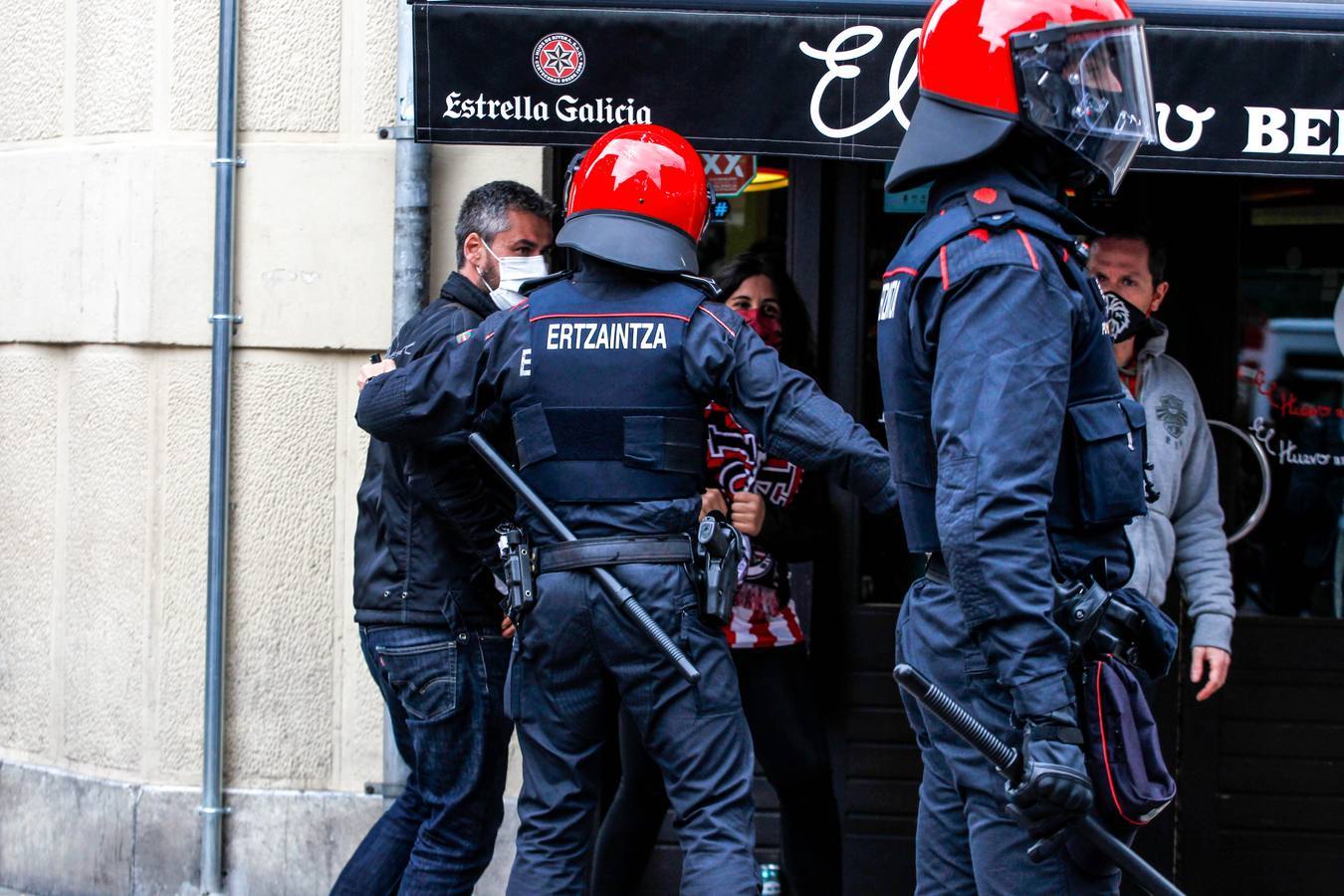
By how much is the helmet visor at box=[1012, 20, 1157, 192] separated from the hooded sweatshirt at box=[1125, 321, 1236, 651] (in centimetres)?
125

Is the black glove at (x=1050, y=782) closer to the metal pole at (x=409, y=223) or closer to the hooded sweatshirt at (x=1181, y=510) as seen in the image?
the hooded sweatshirt at (x=1181, y=510)

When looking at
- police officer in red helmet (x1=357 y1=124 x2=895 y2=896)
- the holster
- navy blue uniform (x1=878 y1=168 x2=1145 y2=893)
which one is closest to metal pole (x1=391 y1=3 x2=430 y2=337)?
police officer in red helmet (x1=357 y1=124 x2=895 y2=896)

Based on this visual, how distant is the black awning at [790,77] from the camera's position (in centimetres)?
404

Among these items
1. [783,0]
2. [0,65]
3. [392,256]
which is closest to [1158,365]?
[783,0]

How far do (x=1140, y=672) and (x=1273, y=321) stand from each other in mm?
2494

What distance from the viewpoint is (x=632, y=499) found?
3607 millimetres

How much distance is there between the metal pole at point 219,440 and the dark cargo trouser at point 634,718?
5.34 feet

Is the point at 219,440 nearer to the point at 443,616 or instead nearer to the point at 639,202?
the point at 443,616

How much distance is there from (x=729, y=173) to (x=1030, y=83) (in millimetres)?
2382

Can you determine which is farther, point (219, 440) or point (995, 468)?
point (219, 440)

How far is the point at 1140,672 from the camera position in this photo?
293cm

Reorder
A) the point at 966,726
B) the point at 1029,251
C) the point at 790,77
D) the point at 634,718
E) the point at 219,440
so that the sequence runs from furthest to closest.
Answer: the point at 219,440, the point at 790,77, the point at 634,718, the point at 1029,251, the point at 966,726

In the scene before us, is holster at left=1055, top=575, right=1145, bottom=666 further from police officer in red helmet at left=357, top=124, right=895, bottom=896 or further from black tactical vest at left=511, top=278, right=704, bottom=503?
black tactical vest at left=511, top=278, right=704, bottom=503

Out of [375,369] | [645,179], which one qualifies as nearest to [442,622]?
[375,369]
